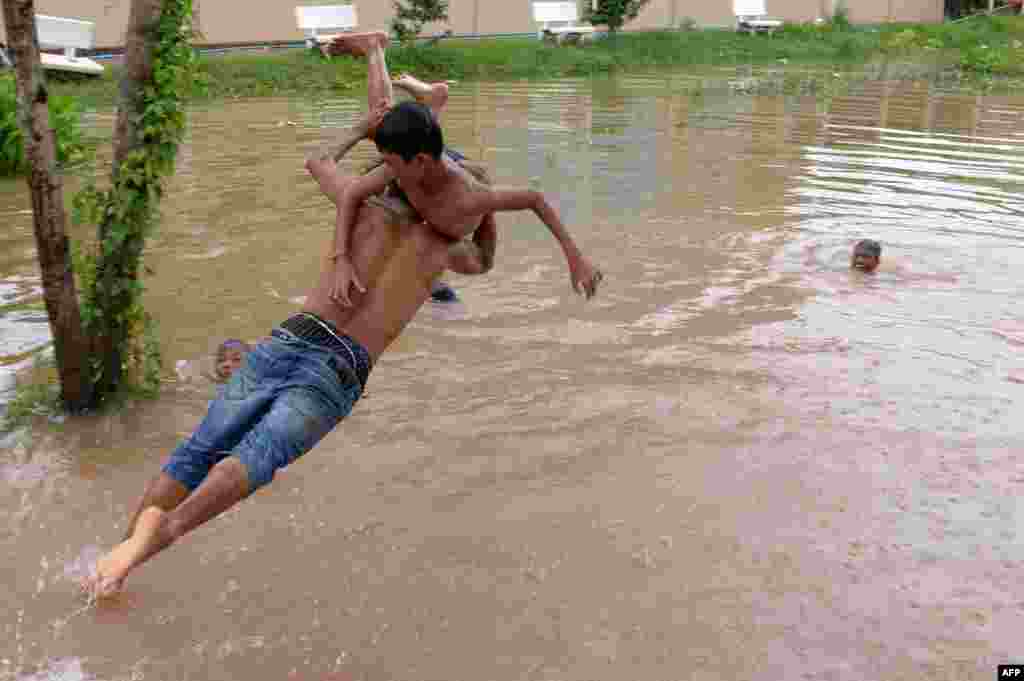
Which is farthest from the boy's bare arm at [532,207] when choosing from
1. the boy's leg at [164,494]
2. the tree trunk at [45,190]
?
the tree trunk at [45,190]

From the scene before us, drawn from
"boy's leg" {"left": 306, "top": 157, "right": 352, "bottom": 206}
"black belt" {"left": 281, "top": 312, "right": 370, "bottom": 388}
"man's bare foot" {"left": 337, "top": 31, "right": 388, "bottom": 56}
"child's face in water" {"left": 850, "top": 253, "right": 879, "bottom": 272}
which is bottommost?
"child's face in water" {"left": 850, "top": 253, "right": 879, "bottom": 272}

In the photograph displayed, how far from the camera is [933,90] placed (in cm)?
2067

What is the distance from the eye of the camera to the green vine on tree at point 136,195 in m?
4.74

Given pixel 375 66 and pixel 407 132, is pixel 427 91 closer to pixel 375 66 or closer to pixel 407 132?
pixel 375 66

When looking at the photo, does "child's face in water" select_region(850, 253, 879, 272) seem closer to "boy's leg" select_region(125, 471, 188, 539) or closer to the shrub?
"boy's leg" select_region(125, 471, 188, 539)

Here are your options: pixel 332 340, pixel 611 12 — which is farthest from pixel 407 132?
pixel 611 12

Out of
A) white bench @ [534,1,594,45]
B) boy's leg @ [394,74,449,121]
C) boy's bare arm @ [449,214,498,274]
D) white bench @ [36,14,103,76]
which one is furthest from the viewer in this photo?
white bench @ [534,1,594,45]

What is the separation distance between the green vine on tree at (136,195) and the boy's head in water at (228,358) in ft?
1.89

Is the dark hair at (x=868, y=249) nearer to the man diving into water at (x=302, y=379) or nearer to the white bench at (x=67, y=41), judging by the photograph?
the man diving into water at (x=302, y=379)

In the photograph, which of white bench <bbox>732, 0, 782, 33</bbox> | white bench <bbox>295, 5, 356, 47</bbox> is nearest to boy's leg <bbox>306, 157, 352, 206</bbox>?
white bench <bbox>295, 5, 356, 47</bbox>

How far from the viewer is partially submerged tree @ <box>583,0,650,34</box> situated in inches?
926

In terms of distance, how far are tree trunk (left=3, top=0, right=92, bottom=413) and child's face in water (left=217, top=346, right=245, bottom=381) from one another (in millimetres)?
837

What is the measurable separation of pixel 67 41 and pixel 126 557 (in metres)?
14.5

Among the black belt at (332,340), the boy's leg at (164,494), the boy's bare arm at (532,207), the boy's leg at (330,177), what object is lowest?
the boy's leg at (164,494)
